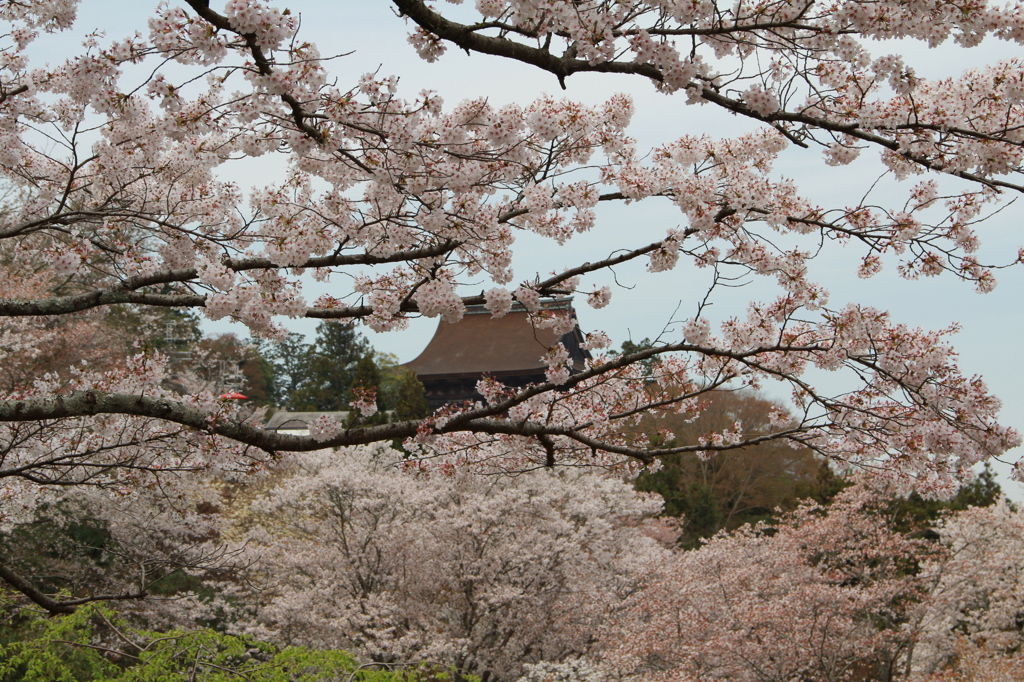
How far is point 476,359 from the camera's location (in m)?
21.5

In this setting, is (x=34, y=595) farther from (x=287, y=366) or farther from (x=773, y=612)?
(x=287, y=366)

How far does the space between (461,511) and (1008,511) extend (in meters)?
9.24

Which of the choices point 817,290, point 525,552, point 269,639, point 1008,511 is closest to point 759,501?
point 1008,511

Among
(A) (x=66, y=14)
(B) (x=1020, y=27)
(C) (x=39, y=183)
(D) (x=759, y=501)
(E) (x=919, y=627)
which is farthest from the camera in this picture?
(D) (x=759, y=501)

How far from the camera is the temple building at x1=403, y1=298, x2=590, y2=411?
2080cm

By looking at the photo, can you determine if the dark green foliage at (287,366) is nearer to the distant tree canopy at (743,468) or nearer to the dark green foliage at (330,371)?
the dark green foliage at (330,371)

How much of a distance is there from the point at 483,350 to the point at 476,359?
58 centimetres

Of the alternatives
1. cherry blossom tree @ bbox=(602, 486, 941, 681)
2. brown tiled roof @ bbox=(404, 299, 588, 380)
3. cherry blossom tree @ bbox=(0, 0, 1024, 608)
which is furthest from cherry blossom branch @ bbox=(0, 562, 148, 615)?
brown tiled roof @ bbox=(404, 299, 588, 380)

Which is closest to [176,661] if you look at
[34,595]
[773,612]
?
[34,595]

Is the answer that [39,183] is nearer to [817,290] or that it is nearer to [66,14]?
[66,14]

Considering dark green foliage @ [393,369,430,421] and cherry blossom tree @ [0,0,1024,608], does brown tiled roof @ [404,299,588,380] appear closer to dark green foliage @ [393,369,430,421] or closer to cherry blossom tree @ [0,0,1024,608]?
dark green foliage @ [393,369,430,421]

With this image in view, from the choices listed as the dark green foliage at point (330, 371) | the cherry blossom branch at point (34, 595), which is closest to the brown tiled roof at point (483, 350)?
the dark green foliage at point (330, 371)

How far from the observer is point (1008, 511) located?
13180 millimetres

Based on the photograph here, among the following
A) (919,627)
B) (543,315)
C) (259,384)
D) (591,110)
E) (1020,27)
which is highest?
(259,384)
